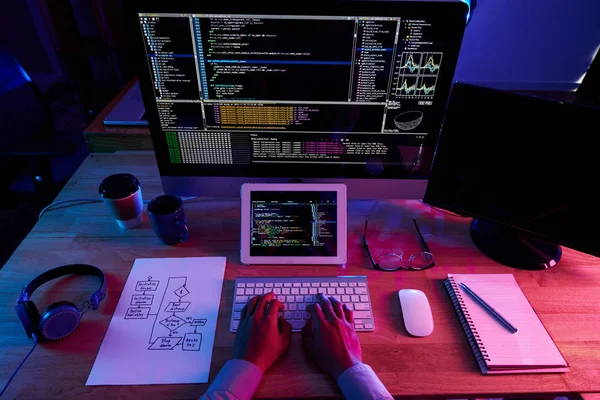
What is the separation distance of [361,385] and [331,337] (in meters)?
0.10

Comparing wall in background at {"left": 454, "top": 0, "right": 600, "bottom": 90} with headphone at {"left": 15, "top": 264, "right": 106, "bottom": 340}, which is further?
wall in background at {"left": 454, "top": 0, "right": 600, "bottom": 90}

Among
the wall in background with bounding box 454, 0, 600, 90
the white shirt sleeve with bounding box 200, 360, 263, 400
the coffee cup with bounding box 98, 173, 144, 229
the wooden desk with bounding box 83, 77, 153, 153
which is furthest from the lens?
the wall in background with bounding box 454, 0, 600, 90

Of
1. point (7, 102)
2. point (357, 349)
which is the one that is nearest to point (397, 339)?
point (357, 349)

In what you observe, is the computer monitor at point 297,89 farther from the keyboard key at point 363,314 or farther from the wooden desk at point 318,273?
the keyboard key at point 363,314

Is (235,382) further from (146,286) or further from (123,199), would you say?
(123,199)

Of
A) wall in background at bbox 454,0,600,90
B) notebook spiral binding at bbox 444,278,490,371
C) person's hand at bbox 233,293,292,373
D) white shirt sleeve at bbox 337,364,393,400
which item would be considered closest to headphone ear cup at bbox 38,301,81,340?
person's hand at bbox 233,293,292,373

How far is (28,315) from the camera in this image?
0.76 m

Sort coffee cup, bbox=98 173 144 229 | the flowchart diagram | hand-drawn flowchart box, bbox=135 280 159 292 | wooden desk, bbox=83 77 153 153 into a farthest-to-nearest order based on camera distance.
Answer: wooden desk, bbox=83 77 153 153 < coffee cup, bbox=98 173 144 229 < hand-drawn flowchart box, bbox=135 280 159 292 < the flowchart diagram

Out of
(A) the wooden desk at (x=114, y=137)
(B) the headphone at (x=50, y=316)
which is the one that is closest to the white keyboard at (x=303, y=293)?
Answer: (B) the headphone at (x=50, y=316)

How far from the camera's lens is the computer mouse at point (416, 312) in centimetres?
82

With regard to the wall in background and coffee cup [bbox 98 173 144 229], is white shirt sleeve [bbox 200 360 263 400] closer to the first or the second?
coffee cup [bbox 98 173 144 229]

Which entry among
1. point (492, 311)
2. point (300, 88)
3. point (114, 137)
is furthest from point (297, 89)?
point (114, 137)

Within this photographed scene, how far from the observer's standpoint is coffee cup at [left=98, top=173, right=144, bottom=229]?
1007 millimetres

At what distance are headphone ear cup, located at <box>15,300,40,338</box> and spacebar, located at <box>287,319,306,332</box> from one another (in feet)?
1.65
